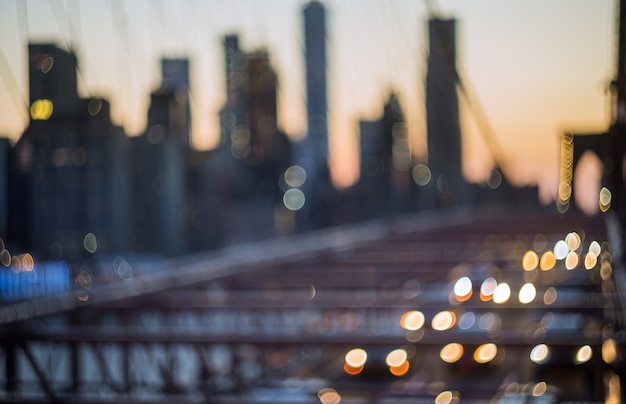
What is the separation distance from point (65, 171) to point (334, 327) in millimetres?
4017

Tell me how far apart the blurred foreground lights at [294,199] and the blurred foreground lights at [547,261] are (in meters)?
15.7

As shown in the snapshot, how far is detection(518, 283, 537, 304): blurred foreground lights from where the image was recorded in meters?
9.96

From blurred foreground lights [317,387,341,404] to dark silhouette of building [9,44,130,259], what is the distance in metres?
3.18

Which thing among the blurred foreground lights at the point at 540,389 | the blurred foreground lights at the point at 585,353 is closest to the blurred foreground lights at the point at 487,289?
the blurred foreground lights at the point at 540,389

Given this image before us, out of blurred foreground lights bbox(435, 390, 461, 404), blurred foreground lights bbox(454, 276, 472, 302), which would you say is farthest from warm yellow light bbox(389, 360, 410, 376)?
blurred foreground lights bbox(435, 390, 461, 404)

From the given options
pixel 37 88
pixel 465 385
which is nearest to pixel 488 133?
pixel 465 385

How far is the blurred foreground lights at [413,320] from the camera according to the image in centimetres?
825

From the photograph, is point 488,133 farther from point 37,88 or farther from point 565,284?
point 37,88

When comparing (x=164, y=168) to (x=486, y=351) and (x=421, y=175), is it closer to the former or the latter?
(x=486, y=351)

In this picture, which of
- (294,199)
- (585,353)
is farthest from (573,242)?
(294,199)

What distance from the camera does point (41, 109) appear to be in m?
10.5

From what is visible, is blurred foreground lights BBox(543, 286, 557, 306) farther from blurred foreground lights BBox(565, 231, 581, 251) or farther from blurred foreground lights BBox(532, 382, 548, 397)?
blurred foreground lights BBox(565, 231, 581, 251)

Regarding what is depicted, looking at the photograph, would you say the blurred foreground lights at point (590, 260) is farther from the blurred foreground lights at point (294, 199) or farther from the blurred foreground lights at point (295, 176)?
the blurred foreground lights at point (295, 176)

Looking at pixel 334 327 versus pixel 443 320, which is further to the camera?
pixel 334 327
